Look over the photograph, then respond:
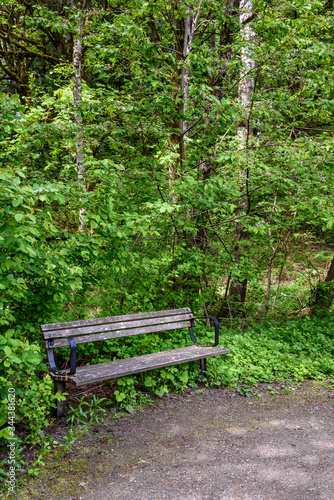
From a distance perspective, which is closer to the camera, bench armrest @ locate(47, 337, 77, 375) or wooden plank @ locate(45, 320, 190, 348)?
bench armrest @ locate(47, 337, 77, 375)

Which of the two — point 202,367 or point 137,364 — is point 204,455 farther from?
point 202,367

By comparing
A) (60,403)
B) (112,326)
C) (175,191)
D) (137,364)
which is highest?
(175,191)

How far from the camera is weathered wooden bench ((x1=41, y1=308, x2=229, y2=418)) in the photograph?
340 centimetres

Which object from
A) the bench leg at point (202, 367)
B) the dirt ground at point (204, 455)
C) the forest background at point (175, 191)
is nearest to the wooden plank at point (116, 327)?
the forest background at point (175, 191)

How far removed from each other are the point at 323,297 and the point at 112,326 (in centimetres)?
485

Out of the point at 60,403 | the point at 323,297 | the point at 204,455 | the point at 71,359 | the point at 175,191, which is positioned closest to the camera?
the point at 204,455

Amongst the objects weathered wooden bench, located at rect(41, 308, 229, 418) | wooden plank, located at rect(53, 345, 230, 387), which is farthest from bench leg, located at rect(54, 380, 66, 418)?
wooden plank, located at rect(53, 345, 230, 387)

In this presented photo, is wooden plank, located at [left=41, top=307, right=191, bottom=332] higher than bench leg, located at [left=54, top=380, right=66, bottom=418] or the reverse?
higher

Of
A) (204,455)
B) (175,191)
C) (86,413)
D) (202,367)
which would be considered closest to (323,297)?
(202,367)

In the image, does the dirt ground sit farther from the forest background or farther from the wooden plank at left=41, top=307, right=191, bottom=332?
the wooden plank at left=41, top=307, right=191, bottom=332

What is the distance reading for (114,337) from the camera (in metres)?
3.96

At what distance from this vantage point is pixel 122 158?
323 inches

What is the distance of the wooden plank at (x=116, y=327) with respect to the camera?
3533 mm

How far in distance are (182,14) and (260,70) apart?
1.48 m
